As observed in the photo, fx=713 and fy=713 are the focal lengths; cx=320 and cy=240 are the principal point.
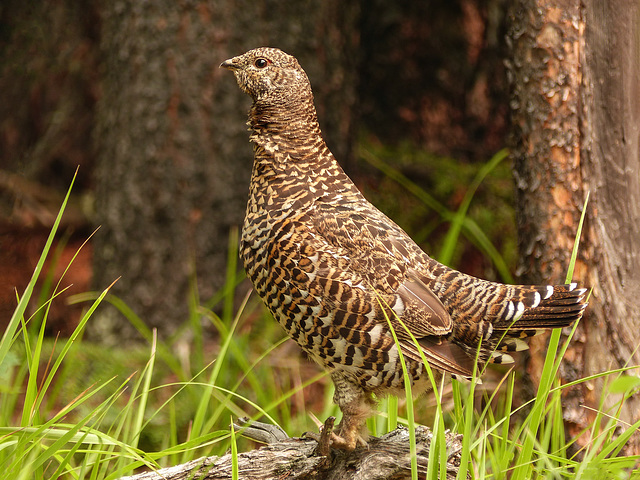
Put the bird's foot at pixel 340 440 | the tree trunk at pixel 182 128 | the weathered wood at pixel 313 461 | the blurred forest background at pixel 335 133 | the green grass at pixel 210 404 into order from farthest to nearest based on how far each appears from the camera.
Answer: the tree trunk at pixel 182 128
the blurred forest background at pixel 335 133
the bird's foot at pixel 340 440
the weathered wood at pixel 313 461
the green grass at pixel 210 404

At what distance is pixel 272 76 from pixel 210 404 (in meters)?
2.27

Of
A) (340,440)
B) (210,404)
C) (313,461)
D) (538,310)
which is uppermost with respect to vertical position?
(538,310)

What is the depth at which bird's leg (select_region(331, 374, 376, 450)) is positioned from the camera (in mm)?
2951

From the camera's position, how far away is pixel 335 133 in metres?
5.10

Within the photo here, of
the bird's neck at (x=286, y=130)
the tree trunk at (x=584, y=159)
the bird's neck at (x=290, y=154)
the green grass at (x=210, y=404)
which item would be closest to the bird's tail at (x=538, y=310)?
the green grass at (x=210, y=404)

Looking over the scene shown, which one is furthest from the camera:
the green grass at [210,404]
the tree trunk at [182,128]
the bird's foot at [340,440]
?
the tree trunk at [182,128]

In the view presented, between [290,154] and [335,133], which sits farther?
[335,133]

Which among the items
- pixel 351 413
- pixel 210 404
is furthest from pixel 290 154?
pixel 210 404

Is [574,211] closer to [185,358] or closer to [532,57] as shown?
[532,57]

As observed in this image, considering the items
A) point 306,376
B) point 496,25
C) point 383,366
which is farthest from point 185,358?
point 496,25

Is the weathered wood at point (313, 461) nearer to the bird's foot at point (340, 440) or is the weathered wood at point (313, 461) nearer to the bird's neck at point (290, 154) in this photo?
the bird's foot at point (340, 440)

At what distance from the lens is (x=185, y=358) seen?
4664 mm

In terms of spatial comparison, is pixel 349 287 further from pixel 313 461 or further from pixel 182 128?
pixel 182 128

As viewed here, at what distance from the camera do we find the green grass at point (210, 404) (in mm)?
2416
